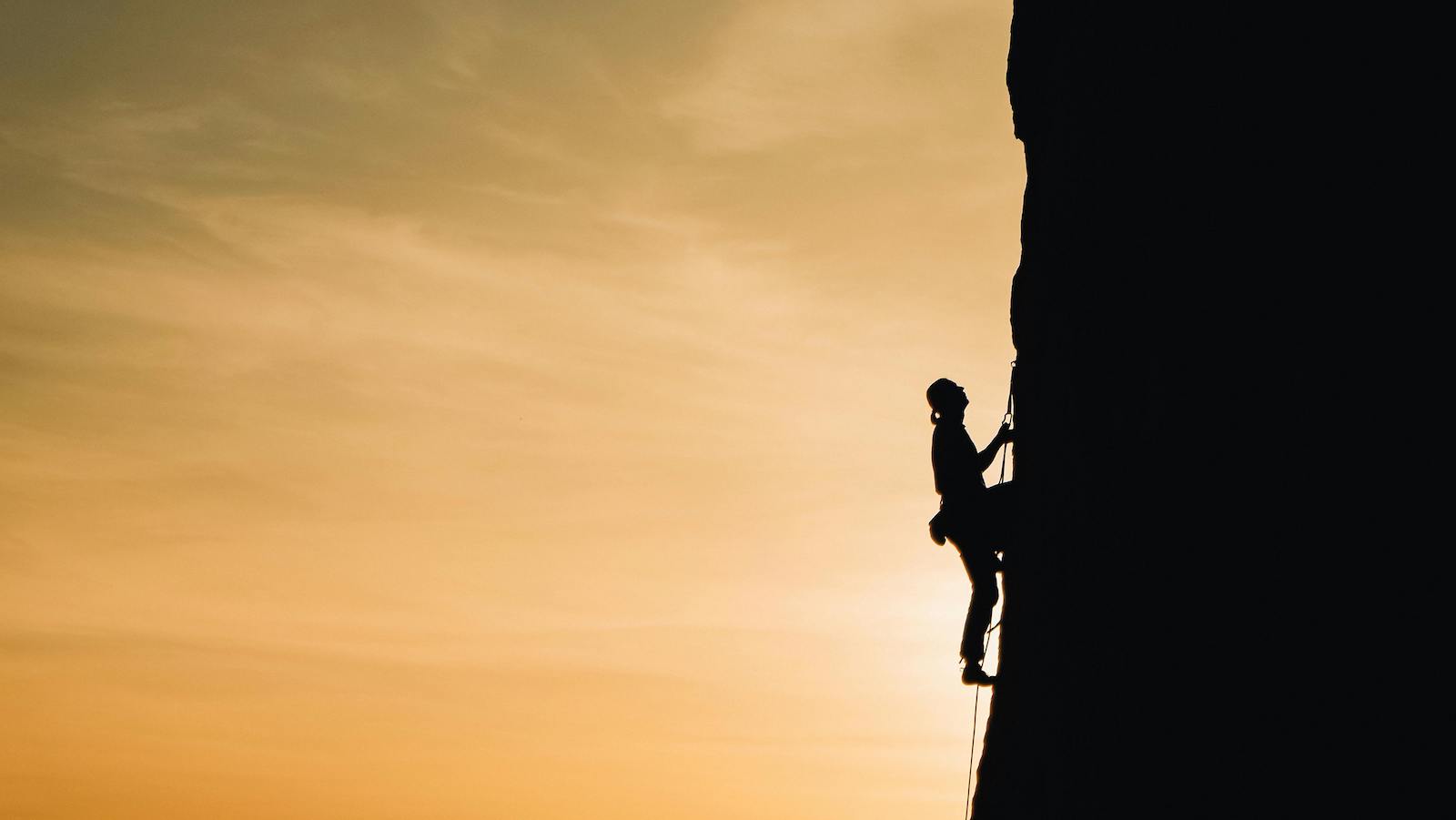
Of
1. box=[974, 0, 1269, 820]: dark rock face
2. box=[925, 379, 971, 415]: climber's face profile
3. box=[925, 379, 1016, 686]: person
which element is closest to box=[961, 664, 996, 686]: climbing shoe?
box=[925, 379, 1016, 686]: person

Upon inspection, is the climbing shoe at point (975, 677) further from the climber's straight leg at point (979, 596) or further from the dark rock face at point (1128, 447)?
the dark rock face at point (1128, 447)

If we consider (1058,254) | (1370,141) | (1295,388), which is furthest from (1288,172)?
(1058,254)

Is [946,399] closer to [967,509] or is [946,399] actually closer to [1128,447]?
[967,509]

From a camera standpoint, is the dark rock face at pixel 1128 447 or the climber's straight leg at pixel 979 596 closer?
the dark rock face at pixel 1128 447

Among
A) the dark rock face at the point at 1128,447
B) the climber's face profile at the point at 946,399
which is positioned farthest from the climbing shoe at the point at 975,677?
the climber's face profile at the point at 946,399

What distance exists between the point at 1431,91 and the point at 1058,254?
403 cm

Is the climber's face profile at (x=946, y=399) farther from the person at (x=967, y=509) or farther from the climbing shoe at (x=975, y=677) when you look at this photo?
the climbing shoe at (x=975, y=677)

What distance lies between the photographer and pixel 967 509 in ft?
41.1

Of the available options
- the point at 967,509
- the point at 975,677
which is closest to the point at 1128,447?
the point at 967,509

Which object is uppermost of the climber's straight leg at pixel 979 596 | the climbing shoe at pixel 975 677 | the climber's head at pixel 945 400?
the climber's head at pixel 945 400

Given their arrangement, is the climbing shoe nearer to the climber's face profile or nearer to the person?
the person

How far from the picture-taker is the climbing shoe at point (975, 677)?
41.3 ft

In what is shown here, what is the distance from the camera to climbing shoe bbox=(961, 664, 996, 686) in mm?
12578

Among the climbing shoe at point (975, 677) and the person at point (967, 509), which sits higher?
the person at point (967, 509)
